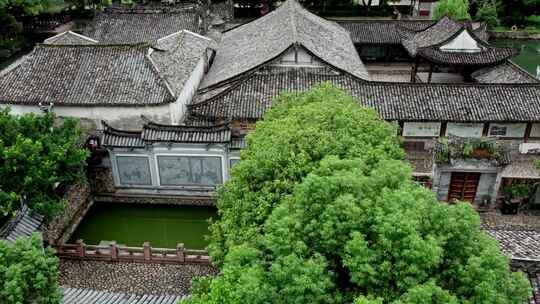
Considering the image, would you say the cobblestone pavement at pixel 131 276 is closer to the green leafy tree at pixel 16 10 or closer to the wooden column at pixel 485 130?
the wooden column at pixel 485 130

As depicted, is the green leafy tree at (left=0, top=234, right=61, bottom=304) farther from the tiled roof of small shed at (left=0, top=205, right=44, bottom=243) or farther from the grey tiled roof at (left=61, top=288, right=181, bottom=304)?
the tiled roof of small shed at (left=0, top=205, right=44, bottom=243)

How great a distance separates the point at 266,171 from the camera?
14125 millimetres

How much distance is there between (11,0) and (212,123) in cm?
2646

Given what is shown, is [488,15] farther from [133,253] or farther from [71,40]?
[133,253]

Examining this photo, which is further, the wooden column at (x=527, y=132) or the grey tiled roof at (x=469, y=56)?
the grey tiled roof at (x=469, y=56)

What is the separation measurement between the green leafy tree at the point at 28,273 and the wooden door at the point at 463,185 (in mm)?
16982

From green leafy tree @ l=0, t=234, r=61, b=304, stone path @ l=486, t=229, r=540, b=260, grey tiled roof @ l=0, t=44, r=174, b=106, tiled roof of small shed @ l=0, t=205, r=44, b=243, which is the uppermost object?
grey tiled roof @ l=0, t=44, r=174, b=106

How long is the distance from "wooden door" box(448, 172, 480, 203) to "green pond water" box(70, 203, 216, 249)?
10.9m

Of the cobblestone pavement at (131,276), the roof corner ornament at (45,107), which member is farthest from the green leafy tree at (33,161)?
the roof corner ornament at (45,107)

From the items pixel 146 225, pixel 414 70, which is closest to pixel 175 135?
pixel 146 225

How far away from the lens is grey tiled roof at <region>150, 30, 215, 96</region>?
84.4 feet

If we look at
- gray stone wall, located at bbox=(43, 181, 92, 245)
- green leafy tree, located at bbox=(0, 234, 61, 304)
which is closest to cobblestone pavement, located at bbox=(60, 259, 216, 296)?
gray stone wall, located at bbox=(43, 181, 92, 245)

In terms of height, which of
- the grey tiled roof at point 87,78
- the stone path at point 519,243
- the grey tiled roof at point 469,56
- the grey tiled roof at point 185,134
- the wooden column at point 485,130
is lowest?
the stone path at point 519,243

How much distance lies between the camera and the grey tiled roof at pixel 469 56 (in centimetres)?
3225
